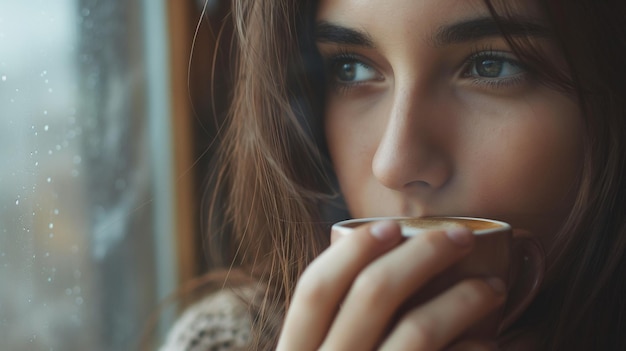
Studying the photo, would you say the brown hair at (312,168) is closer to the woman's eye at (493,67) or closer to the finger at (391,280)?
the woman's eye at (493,67)

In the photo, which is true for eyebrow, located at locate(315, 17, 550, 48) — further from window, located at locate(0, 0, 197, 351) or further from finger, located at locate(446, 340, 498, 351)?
window, located at locate(0, 0, 197, 351)

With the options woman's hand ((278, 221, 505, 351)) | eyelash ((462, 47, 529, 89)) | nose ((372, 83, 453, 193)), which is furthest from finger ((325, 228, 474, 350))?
eyelash ((462, 47, 529, 89))

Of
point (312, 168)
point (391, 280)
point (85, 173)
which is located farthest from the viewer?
point (85, 173)

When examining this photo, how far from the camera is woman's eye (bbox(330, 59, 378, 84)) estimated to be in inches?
36.3

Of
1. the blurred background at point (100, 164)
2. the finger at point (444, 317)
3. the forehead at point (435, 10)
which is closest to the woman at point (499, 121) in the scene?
the forehead at point (435, 10)

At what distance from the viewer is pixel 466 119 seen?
81 centimetres

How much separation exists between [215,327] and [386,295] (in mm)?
567

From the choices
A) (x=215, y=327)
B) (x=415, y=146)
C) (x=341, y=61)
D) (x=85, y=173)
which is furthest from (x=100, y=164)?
(x=415, y=146)

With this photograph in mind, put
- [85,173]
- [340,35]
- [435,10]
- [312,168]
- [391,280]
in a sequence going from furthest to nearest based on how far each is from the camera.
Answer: [85,173], [312,168], [340,35], [435,10], [391,280]

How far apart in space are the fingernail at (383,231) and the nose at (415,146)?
169 millimetres

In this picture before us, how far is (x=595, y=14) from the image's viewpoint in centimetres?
78

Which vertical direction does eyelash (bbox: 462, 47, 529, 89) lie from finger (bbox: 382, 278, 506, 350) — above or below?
above

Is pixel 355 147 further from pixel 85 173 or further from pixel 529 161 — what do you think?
pixel 85 173

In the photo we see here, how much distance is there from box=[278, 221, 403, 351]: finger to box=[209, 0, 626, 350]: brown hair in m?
0.30
